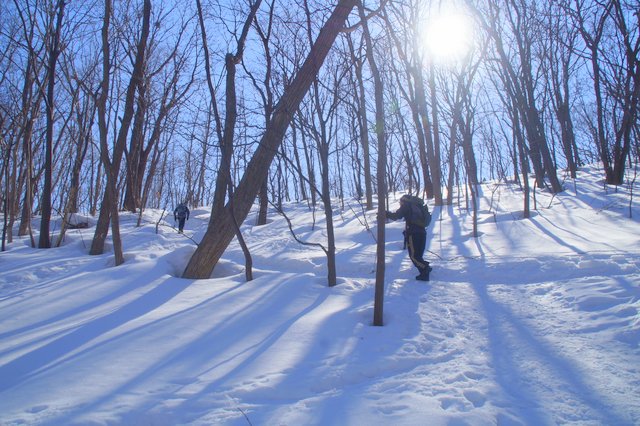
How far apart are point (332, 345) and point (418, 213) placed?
3224 millimetres

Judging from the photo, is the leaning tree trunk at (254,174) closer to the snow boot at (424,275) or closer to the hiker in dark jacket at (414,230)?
the hiker in dark jacket at (414,230)

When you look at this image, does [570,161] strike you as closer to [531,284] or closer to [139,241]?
[531,284]

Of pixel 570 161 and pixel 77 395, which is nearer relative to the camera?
pixel 77 395

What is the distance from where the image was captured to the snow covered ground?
2266mm

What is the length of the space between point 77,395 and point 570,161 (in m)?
18.4

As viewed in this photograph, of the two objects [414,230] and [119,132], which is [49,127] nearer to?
[119,132]

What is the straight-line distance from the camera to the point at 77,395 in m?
2.34

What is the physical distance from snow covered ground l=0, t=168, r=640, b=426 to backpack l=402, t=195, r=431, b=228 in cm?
92

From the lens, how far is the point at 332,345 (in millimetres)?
3293

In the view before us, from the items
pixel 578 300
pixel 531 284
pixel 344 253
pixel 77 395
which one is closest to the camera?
pixel 77 395

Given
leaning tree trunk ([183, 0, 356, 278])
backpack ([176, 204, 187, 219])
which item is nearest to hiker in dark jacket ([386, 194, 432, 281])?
leaning tree trunk ([183, 0, 356, 278])

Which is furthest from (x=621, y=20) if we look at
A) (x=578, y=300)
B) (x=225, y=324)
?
(x=225, y=324)

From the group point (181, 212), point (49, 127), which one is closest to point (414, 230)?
point (49, 127)

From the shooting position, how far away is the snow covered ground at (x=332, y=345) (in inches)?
89.2
